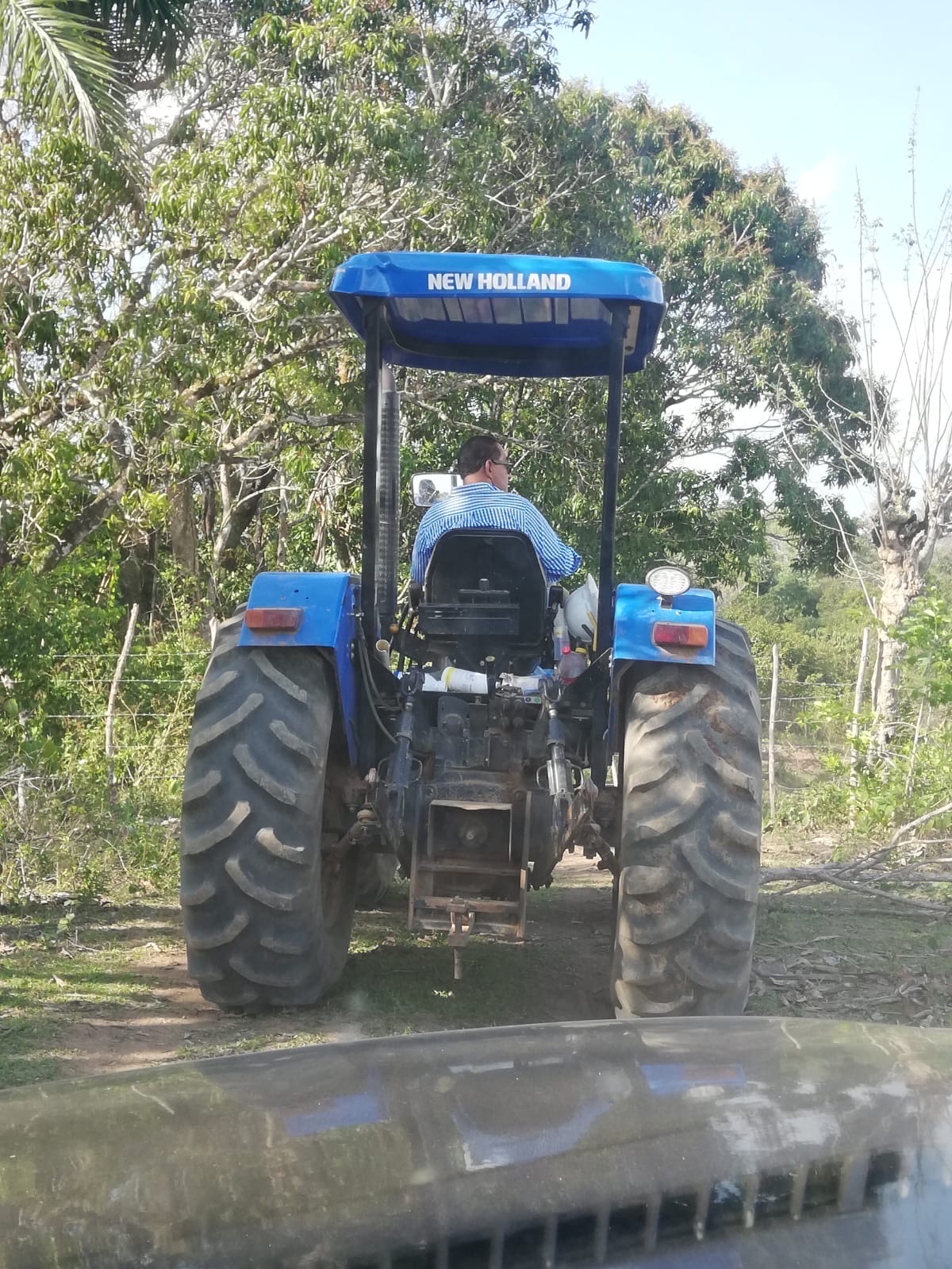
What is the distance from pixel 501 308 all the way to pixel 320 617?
1468 millimetres

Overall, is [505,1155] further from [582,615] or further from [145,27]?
[145,27]

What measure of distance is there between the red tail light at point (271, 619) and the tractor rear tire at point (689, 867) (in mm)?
1277

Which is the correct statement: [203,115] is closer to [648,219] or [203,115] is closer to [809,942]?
[648,219]

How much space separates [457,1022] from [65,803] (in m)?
3.37

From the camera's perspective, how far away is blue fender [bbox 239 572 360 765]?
4.69m

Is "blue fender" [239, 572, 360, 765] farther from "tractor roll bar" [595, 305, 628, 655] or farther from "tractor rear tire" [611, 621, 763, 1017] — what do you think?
"tractor rear tire" [611, 621, 763, 1017]

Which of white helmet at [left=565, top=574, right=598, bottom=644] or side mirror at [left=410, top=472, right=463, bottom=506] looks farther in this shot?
side mirror at [left=410, top=472, right=463, bottom=506]

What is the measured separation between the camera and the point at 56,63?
8789 mm

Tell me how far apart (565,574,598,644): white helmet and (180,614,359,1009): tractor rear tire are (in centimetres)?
100

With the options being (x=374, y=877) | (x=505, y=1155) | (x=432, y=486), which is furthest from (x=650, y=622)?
(x=505, y=1155)

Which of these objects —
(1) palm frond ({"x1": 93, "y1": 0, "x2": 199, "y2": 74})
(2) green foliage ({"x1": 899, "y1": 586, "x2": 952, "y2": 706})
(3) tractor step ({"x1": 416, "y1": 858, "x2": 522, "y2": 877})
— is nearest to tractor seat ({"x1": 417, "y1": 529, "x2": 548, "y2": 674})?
(3) tractor step ({"x1": 416, "y1": 858, "x2": 522, "y2": 877})

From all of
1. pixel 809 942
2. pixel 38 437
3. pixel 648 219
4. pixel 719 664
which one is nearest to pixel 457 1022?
pixel 719 664

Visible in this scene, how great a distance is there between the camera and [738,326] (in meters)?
17.9

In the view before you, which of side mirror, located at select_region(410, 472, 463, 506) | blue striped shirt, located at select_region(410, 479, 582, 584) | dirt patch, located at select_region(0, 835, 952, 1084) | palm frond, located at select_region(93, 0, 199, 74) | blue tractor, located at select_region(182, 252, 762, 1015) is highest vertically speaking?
palm frond, located at select_region(93, 0, 199, 74)
